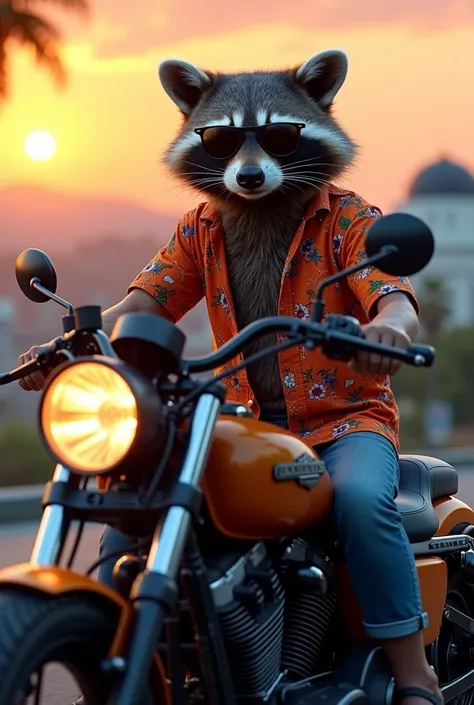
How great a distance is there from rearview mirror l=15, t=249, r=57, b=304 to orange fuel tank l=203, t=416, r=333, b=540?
66 centimetres

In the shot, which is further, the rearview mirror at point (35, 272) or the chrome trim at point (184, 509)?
the rearview mirror at point (35, 272)

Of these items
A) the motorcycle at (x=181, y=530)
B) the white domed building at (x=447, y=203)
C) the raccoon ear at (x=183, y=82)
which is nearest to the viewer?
the motorcycle at (x=181, y=530)

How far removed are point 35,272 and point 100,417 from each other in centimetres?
81

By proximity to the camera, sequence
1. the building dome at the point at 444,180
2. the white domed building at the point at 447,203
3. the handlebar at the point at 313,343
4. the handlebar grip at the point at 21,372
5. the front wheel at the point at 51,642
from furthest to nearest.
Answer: the building dome at the point at 444,180
the white domed building at the point at 447,203
the handlebar grip at the point at 21,372
the handlebar at the point at 313,343
the front wheel at the point at 51,642

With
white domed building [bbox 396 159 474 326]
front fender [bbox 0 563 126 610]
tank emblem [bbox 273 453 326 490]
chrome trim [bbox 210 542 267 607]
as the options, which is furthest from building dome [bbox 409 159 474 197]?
front fender [bbox 0 563 126 610]

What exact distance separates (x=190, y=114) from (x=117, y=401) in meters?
1.51

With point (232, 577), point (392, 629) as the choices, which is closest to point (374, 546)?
point (392, 629)

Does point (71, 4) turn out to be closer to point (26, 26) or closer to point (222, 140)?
point (26, 26)

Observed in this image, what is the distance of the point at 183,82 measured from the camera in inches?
146

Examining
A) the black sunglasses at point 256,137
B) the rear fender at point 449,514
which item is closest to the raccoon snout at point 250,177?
the black sunglasses at point 256,137

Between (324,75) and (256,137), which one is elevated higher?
(324,75)

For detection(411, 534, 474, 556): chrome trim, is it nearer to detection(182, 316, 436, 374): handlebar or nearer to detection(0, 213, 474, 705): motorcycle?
detection(0, 213, 474, 705): motorcycle

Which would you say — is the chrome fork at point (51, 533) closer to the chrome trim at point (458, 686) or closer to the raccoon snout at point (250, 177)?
the raccoon snout at point (250, 177)

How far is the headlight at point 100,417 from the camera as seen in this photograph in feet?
7.97
